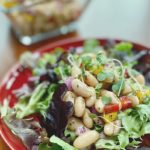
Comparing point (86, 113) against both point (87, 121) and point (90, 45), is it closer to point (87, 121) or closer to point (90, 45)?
point (87, 121)

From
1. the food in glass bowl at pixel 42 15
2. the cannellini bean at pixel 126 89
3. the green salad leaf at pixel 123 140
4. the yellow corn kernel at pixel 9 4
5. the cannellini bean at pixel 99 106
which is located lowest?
the green salad leaf at pixel 123 140

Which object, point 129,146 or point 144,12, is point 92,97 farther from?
point 144,12

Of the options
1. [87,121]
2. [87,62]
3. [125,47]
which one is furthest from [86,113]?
[125,47]

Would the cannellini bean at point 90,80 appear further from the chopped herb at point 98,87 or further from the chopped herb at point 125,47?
the chopped herb at point 125,47

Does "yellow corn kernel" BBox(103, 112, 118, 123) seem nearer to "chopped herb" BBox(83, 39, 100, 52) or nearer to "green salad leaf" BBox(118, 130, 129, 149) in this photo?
"green salad leaf" BBox(118, 130, 129, 149)

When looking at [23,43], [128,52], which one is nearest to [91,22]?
[23,43]

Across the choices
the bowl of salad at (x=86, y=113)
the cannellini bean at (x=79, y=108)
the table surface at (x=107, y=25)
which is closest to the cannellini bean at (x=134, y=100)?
the bowl of salad at (x=86, y=113)

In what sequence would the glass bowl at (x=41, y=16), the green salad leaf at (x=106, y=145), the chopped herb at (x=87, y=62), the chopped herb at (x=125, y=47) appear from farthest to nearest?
the glass bowl at (x=41, y=16) → the chopped herb at (x=125, y=47) → the chopped herb at (x=87, y=62) → the green salad leaf at (x=106, y=145)
